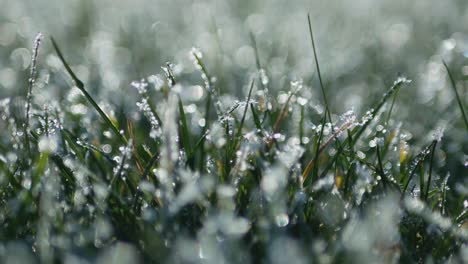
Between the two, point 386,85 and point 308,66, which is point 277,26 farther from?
point 386,85

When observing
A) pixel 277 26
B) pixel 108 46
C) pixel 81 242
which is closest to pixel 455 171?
pixel 81 242

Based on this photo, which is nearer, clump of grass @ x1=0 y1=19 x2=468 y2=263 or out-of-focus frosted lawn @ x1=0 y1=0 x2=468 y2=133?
clump of grass @ x1=0 y1=19 x2=468 y2=263

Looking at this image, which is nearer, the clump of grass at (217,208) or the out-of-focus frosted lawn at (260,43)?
the clump of grass at (217,208)

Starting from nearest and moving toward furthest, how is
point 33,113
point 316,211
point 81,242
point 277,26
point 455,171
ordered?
point 81,242 → point 316,211 → point 33,113 → point 455,171 → point 277,26

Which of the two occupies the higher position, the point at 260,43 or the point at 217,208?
the point at 260,43

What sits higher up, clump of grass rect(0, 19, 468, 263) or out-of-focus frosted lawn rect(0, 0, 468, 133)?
out-of-focus frosted lawn rect(0, 0, 468, 133)

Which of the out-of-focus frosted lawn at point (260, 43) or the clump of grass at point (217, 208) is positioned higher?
the out-of-focus frosted lawn at point (260, 43)

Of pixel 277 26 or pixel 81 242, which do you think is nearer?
pixel 81 242

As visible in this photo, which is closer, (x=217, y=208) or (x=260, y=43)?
(x=217, y=208)
